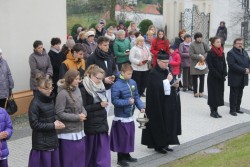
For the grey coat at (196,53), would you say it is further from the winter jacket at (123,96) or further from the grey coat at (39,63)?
the winter jacket at (123,96)

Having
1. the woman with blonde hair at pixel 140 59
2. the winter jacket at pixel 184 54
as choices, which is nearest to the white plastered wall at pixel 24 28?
the woman with blonde hair at pixel 140 59

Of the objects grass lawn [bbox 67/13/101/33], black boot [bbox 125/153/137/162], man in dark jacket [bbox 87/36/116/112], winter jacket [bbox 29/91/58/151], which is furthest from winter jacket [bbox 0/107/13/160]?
grass lawn [bbox 67/13/101/33]

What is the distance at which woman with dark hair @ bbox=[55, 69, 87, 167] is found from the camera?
6625 millimetres

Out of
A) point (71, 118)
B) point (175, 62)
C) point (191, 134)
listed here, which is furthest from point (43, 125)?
point (175, 62)

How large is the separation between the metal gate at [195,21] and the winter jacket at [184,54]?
44.0 feet

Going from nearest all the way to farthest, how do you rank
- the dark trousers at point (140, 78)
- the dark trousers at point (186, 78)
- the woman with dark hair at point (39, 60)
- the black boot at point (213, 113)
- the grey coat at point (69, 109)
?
the grey coat at point (69, 109)
the woman with dark hair at point (39, 60)
the black boot at point (213, 113)
the dark trousers at point (140, 78)
the dark trousers at point (186, 78)

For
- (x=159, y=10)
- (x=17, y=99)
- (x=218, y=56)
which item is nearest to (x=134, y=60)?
(x=218, y=56)

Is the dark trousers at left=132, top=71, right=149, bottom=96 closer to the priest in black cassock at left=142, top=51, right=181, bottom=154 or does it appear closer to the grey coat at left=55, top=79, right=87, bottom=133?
the priest in black cassock at left=142, top=51, right=181, bottom=154

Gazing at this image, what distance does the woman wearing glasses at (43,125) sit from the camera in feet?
20.7

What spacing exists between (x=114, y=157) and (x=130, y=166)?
23.3 inches

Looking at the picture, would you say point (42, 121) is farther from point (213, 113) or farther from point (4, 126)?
point (213, 113)

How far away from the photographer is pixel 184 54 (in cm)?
1481

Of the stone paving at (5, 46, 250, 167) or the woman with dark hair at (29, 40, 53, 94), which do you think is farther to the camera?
the woman with dark hair at (29, 40, 53, 94)

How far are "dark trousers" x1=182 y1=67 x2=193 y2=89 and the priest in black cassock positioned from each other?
247 inches
